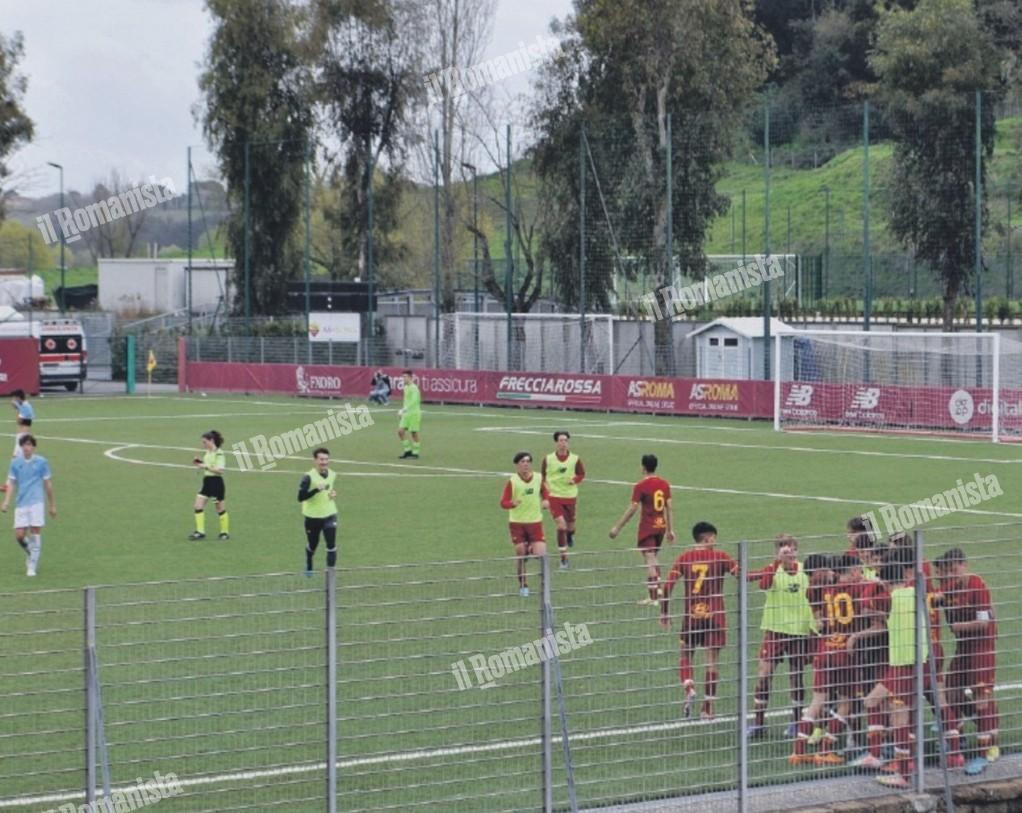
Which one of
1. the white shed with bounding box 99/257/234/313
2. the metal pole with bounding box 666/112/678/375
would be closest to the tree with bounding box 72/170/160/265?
the white shed with bounding box 99/257/234/313

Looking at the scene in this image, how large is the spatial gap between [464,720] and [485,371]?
4583cm

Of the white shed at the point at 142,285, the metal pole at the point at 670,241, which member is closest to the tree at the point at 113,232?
the white shed at the point at 142,285

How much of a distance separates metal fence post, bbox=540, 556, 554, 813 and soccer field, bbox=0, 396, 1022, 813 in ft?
0.52

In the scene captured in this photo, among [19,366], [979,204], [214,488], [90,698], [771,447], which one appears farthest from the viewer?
[19,366]

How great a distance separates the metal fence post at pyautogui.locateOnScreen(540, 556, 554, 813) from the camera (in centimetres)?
1029

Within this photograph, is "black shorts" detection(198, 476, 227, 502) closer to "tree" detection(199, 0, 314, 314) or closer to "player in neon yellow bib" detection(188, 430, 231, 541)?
"player in neon yellow bib" detection(188, 430, 231, 541)

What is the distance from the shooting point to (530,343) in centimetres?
6225

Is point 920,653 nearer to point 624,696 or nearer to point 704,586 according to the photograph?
point 704,586

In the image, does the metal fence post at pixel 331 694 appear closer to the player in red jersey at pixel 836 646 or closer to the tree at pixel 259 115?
the player in red jersey at pixel 836 646

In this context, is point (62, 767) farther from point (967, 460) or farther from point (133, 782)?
point (967, 460)

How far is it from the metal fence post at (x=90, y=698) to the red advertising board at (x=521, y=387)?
41.0m

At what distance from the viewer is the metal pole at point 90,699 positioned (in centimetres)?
893

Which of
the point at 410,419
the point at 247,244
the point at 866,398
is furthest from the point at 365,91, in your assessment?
the point at 410,419
